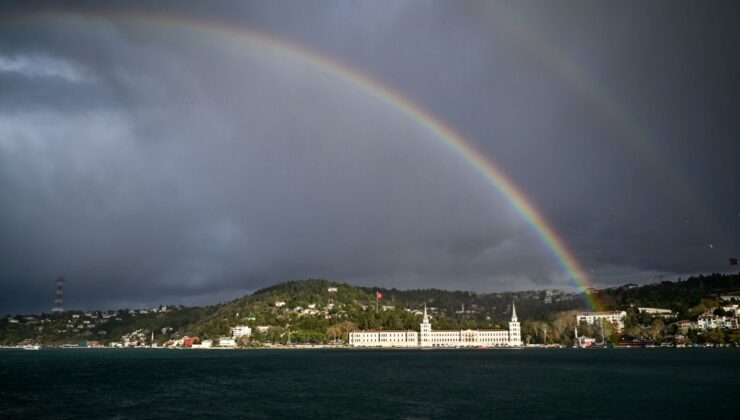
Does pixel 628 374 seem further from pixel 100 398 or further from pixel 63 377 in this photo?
pixel 63 377

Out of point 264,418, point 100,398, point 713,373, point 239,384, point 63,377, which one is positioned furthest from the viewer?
point 63,377

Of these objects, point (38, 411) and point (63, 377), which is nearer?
point (38, 411)

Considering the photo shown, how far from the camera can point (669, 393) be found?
67438 mm

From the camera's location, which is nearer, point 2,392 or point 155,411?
point 155,411

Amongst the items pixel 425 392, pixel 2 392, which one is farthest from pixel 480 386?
pixel 2 392

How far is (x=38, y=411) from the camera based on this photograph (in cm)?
5544

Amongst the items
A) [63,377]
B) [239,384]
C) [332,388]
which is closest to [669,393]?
[332,388]

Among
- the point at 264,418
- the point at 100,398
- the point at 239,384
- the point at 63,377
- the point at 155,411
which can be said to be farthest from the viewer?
the point at 63,377

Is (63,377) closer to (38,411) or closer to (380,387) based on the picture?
(38,411)

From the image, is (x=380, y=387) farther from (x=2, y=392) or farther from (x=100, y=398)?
(x=2, y=392)

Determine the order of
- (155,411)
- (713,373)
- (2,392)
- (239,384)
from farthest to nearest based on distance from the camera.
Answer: (713,373) < (239,384) < (2,392) < (155,411)

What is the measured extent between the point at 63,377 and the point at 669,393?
292ft

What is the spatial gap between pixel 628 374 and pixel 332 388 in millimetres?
49660

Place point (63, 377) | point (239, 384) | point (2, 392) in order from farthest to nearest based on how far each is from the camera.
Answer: point (63, 377) < point (239, 384) < point (2, 392)
